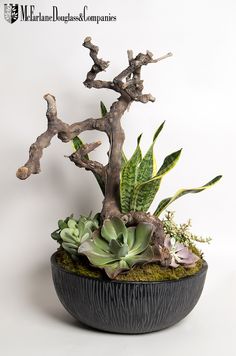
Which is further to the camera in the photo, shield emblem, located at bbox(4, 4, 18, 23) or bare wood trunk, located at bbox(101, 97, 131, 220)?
shield emblem, located at bbox(4, 4, 18, 23)

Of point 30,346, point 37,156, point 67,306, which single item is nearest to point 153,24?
point 37,156

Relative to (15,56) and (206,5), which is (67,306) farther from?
(206,5)

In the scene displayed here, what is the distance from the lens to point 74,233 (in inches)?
59.9

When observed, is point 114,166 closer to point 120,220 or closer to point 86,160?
point 86,160

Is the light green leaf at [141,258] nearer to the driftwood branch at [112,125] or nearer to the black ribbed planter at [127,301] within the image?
the black ribbed planter at [127,301]

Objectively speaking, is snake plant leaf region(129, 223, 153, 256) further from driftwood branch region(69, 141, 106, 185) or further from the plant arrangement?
driftwood branch region(69, 141, 106, 185)

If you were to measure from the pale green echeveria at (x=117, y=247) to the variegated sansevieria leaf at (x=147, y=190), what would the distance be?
0.10 metres

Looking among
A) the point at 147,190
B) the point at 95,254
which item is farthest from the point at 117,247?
the point at 147,190

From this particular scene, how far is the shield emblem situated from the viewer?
1.86 m

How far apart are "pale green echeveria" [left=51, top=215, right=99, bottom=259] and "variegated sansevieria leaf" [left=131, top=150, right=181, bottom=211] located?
11 cm

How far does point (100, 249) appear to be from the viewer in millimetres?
1459

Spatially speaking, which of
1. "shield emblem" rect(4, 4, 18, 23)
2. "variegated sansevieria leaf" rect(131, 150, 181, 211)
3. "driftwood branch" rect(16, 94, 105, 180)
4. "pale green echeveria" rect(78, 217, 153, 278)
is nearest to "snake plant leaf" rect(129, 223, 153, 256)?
"pale green echeveria" rect(78, 217, 153, 278)

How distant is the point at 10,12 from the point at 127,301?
0.89m

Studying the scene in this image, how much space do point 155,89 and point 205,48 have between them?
176 mm
